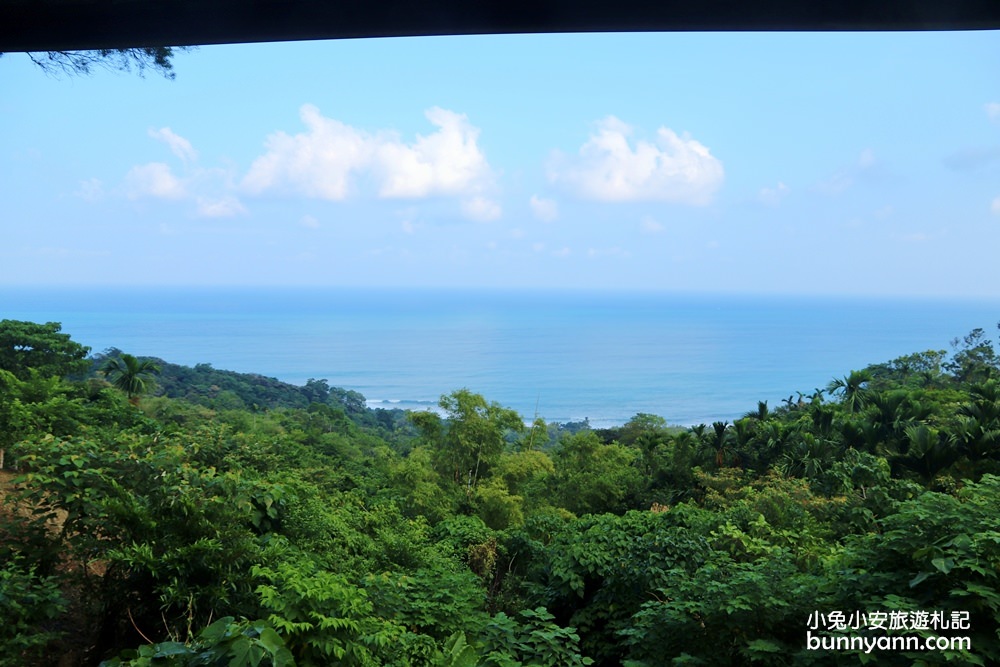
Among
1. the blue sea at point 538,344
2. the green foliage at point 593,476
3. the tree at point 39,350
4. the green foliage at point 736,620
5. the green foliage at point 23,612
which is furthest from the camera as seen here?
the blue sea at point 538,344

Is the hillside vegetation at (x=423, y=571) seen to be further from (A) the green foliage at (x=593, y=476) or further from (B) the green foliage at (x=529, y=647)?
(A) the green foliage at (x=593, y=476)

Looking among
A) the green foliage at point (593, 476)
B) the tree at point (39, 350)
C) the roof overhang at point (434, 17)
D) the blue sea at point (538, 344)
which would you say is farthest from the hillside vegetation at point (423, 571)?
the blue sea at point (538, 344)

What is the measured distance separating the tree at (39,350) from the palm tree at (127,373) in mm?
2159

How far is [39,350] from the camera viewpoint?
30.1ft

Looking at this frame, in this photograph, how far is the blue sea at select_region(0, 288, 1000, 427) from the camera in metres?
33.2

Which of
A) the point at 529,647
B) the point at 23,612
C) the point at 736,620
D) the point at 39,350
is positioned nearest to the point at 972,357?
the point at 736,620

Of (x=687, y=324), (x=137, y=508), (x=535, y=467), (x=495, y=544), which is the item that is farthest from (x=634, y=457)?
(x=687, y=324)

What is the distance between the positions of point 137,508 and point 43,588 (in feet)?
1.18

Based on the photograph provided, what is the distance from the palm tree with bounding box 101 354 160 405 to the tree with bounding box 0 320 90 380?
2.16 m

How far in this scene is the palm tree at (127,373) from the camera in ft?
38.6

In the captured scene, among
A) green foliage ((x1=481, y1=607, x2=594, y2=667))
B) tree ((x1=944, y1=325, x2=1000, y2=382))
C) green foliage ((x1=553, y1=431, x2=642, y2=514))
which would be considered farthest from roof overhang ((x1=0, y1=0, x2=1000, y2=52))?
tree ((x1=944, y1=325, x2=1000, y2=382))

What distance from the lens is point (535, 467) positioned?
38.9 feet

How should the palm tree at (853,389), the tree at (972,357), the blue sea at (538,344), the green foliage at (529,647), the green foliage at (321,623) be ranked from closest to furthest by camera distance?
1. the green foliage at (321,623)
2. the green foliage at (529,647)
3. the palm tree at (853,389)
4. the tree at (972,357)
5. the blue sea at (538,344)

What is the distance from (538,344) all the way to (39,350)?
136 feet
